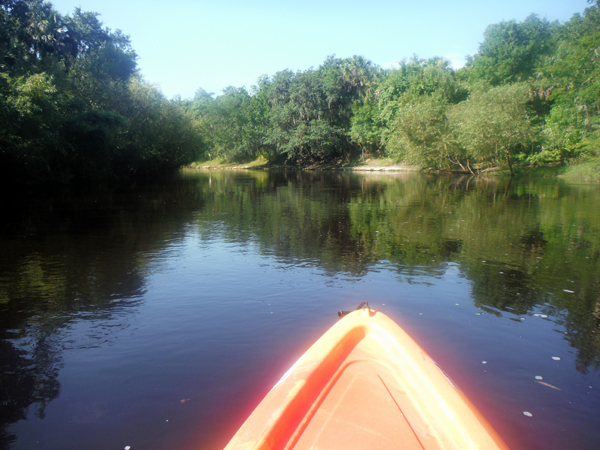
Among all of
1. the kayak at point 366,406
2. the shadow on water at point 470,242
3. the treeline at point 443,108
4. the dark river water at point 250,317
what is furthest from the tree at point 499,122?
the kayak at point 366,406

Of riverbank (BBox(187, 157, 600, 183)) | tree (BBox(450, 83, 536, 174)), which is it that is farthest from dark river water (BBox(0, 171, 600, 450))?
tree (BBox(450, 83, 536, 174))

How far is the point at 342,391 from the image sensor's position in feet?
9.37

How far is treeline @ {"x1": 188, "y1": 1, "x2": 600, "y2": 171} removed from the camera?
35750mm

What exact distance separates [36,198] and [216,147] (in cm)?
5866

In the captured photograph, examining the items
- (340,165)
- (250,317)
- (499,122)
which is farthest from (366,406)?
(340,165)

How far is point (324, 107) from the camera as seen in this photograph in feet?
214

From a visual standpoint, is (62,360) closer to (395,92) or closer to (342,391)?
(342,391)

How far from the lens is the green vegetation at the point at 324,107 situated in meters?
23.5

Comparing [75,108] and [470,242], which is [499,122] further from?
[75,108]

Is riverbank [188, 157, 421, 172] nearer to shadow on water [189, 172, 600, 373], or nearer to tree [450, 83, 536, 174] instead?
tree [450, 83, 536, 174]

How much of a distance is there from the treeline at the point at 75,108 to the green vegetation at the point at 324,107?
98 mm

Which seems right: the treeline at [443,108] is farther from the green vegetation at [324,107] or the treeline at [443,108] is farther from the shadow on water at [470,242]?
the shadow on water at [470,242]

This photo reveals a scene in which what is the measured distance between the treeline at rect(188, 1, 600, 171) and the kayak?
33.2m

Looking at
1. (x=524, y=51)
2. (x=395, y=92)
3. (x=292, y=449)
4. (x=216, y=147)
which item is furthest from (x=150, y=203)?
(x=216, y=147)
